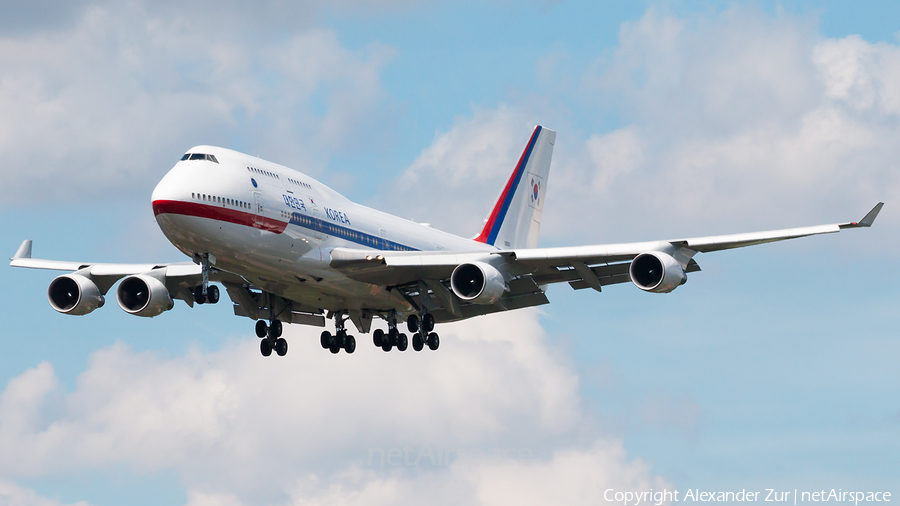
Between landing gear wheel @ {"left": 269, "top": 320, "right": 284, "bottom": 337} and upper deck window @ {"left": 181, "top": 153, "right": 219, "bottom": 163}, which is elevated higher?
upper deck window @ {"left": 181, "top": 153, "right": 219, "bottom": 163}

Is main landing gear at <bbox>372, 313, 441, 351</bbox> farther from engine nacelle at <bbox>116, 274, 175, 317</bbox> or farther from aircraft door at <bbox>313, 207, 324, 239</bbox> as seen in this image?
engine nacelle at <bbox>116, 274, 175, 317</bbox>

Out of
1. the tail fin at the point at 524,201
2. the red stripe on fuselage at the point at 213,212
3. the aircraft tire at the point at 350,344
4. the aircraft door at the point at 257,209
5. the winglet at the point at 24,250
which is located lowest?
the red stripe on fuselage at the point at 213,212

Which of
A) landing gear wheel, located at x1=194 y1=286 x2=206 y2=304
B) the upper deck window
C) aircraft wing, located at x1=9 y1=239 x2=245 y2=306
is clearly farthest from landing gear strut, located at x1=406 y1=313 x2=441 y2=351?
the upper deck window

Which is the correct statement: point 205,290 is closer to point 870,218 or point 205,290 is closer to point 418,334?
point 418,334

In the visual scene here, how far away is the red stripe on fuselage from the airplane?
41 millimetres

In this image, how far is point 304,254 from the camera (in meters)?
39.8

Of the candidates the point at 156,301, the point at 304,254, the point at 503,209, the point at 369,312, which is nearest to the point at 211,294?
the point at 304,254

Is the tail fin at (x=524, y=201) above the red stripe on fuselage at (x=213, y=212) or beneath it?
above

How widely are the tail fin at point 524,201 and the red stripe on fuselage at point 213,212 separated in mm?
19251

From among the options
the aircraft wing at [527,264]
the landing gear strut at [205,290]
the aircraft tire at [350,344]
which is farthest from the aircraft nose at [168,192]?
the aircraft tire at [350,344]

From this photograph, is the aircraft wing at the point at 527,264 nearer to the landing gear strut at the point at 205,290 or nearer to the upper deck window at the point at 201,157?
the landing gear strut at the point at 205,290

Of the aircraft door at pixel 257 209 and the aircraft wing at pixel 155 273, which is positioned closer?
the aircraft door at pixel 257 209

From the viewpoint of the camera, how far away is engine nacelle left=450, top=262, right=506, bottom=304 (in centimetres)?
4019

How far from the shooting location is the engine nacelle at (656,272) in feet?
126
